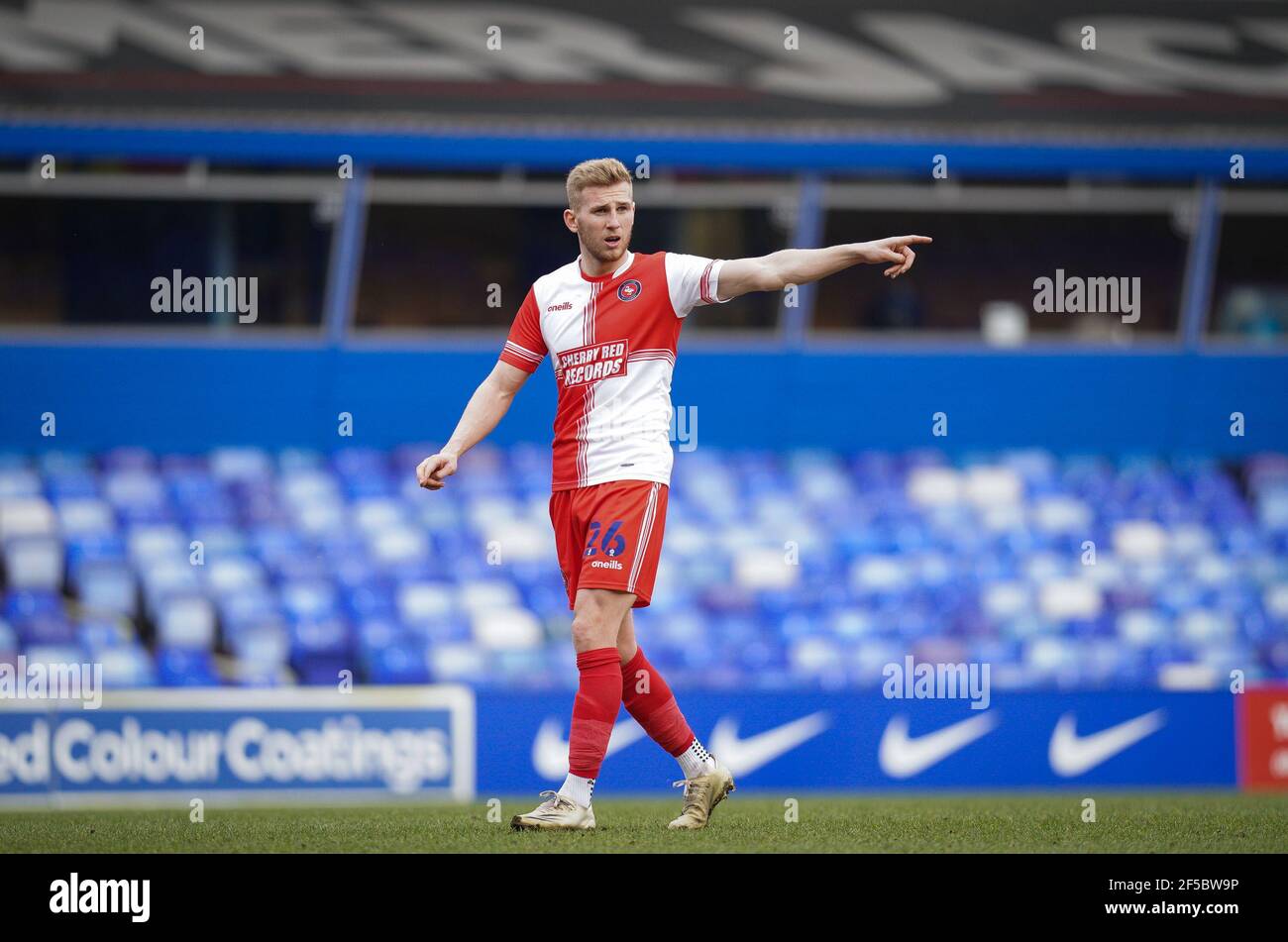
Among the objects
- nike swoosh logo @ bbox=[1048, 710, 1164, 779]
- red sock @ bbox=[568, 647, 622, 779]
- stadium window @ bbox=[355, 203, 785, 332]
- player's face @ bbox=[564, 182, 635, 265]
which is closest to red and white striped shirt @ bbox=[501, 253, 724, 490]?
player's face @ bbox=[564, 182, 635, 265]

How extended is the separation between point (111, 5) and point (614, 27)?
4469 millimetres

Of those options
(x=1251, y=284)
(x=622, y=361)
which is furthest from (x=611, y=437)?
(x=1251, y=284)

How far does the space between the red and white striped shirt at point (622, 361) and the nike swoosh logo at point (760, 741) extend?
583 cm

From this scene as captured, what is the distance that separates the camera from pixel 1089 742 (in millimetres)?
12328

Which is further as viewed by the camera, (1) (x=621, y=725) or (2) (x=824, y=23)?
(2) (x=824, y=23)

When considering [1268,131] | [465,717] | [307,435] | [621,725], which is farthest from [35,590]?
[1268,131]

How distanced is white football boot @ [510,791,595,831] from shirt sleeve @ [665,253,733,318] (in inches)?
73.1

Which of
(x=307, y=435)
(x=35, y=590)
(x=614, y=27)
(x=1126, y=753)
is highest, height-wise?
(x=614, y=27)

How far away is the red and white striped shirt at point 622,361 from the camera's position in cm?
643

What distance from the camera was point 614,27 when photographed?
1595 cm

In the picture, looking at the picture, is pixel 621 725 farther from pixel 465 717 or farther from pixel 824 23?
pixel 824 23

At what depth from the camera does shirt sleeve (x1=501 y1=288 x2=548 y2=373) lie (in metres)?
6.66

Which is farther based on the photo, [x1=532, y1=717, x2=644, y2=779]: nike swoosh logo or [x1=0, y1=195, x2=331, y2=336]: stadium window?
[x1=0, y1=195, x2=331, y2=336]: stadium window

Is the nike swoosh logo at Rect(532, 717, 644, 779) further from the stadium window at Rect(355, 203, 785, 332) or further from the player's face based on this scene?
the player's face
